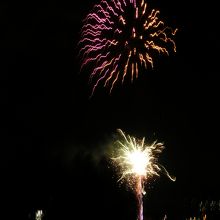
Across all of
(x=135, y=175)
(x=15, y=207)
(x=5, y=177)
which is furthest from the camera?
(x=5, y=177)

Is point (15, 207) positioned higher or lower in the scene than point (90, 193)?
lower

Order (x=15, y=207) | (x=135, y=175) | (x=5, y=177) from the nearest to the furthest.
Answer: (x=135, y=175), (x=15, y=207), (x=5, y=177)

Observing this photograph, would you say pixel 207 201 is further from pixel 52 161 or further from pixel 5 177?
pixel 5 177

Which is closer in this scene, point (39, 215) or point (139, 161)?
point (139, 161)

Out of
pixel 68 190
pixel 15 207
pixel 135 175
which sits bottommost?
pixel 135 175

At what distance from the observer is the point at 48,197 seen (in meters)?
59.0

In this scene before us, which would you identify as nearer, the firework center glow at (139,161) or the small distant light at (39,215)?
the firework center glow at (139,161)

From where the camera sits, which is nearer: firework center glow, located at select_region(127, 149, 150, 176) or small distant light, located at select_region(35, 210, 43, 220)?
firework center glow, located at select_region(127, 149, 150, 176)

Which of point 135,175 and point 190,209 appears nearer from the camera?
point 135,175

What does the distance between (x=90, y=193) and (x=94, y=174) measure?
244 cm

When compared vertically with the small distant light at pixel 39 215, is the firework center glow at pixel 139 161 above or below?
below

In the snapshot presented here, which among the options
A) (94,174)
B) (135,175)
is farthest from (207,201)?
(135,175)

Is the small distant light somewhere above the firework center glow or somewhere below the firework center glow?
above

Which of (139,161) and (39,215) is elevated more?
(39,215)
